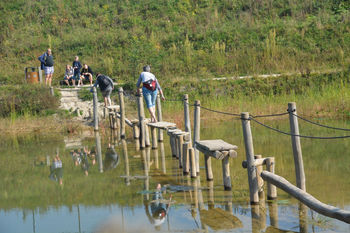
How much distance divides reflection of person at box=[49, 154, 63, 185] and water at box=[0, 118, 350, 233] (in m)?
0.05

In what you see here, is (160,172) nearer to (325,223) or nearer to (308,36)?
(325,223)

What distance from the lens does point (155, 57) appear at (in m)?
30.8

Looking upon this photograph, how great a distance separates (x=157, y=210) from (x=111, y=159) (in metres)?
5.61

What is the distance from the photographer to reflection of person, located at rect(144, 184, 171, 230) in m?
9.11

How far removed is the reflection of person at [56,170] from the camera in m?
13.1

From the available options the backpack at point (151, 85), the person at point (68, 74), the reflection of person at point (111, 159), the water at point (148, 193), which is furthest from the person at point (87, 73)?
the reflection of person at point (111, 159)

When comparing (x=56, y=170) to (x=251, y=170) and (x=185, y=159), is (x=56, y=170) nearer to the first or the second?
(x=185, y=159)

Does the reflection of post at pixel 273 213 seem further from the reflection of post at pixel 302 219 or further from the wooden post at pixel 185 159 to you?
the wooden post at pixel 185 159

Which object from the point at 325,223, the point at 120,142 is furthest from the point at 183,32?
the point at 325,223

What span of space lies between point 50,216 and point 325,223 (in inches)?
173

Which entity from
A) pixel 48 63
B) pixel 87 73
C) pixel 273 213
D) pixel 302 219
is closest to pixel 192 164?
pixel 273 213

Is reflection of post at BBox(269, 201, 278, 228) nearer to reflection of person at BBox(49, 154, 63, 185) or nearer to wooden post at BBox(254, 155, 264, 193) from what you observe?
wooden post at BBox(254, 155, 264, 193)

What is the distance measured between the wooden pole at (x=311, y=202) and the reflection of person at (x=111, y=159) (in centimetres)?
544

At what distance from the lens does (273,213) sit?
29.9 ft
